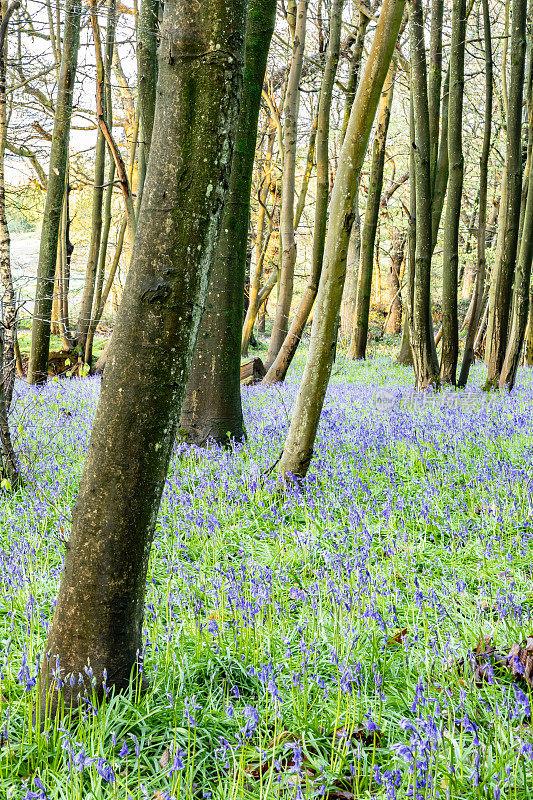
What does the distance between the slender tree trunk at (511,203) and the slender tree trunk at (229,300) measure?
5.35 metres

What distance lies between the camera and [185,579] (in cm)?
337

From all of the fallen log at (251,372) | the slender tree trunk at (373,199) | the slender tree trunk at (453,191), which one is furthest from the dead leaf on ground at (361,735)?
the slender tree trunk at (373,199)

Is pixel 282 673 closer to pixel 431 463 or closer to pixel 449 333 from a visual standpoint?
pixel 431 463

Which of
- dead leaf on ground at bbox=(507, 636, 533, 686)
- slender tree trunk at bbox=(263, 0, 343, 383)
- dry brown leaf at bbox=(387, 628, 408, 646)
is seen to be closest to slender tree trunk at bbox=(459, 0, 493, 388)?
slender tree trunk at bbox=(263, 0, 343, 383)

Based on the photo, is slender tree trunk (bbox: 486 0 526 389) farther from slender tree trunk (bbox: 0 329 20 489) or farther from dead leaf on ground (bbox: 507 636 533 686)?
dead leaf on ground (bbox: 507 636 533 686)

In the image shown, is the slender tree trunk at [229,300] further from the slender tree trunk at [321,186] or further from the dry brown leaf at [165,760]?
the dry brown leaf at [165,760]

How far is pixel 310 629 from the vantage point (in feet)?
9.53

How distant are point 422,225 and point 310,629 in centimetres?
842

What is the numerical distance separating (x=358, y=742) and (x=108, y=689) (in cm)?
98

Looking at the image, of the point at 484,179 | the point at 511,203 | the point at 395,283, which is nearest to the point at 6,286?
the point at 484,179

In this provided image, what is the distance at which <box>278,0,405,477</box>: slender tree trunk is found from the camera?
180 inches

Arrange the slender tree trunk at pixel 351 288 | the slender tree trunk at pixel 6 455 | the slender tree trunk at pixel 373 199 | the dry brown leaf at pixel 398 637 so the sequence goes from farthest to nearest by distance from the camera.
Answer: the slender tree trunk at pixel 351 288, the slender tree trunk at pixel 373 199, the slender tree trunk at pixel 6 455, the dry brown leaf at pixel 398 637

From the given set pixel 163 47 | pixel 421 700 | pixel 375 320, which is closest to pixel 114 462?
pixel 421 700

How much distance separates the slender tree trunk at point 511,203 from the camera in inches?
374
